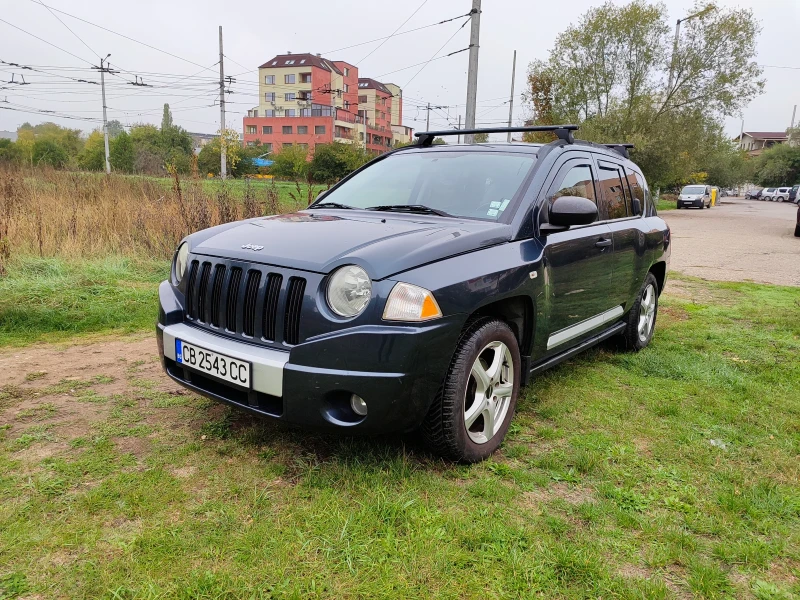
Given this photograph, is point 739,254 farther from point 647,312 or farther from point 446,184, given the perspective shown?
point 446,184

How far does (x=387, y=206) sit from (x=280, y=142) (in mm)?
79923

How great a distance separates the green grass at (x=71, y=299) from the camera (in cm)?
536

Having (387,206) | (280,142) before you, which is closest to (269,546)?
(387,206)

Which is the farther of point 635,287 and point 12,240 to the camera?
point 12,240

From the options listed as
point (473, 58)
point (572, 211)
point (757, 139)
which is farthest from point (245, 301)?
point (757, 139)

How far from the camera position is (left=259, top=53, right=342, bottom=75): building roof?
7654cm

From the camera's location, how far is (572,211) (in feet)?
10.5

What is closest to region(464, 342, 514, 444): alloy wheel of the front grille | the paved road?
the front grille

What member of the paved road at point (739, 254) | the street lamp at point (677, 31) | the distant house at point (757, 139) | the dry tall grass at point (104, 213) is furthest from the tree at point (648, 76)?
the distant house at point (757, 139)

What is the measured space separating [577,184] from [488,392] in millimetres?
1692

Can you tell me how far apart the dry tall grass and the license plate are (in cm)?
526

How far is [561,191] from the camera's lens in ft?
11.7

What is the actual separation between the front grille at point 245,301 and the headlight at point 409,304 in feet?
1.32

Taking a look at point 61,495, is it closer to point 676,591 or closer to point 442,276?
Result: point 442,276
